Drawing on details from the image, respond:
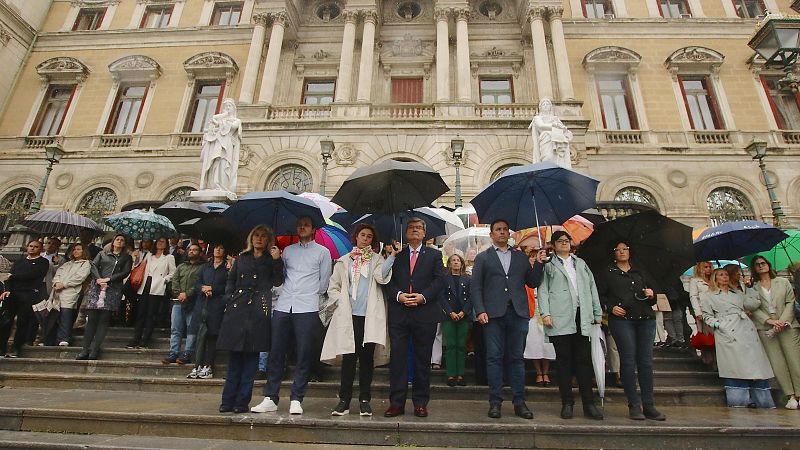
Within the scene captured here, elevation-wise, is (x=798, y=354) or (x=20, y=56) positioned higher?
(x=20, y=56)

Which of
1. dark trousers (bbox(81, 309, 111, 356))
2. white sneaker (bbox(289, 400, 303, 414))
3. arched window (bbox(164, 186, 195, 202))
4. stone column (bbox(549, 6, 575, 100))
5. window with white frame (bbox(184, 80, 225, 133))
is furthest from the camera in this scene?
window with white frame (bbox(184, 80, 225, 133))

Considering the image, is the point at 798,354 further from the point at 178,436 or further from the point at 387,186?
the point at 178,436

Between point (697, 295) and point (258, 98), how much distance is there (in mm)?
18224

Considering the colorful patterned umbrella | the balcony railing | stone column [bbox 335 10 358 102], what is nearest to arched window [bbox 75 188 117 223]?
stone column [bbox 335 10 358 102]

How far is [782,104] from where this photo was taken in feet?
61.2

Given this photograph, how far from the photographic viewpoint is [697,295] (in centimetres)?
664

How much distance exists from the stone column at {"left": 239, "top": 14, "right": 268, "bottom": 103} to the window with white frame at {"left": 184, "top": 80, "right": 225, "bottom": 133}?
1.95 m

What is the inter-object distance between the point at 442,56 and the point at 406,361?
665 inches

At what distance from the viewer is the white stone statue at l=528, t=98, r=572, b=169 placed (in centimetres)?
1262

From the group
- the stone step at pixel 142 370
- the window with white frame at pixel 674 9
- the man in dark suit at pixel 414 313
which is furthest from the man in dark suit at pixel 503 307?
the window with white frame at pixel 674 9

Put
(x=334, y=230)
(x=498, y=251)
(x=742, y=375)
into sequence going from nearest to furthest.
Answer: (x=498, y=251), (x=742, y=375), (x=334, y=230)

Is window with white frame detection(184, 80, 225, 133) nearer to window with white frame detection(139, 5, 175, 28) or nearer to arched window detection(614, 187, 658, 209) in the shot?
window with white frame detection(139, 5, 175, 28)

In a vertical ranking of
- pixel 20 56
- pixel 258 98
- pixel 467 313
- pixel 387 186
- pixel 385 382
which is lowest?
pixel 385 382

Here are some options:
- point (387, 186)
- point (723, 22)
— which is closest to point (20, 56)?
point (387, 186)
